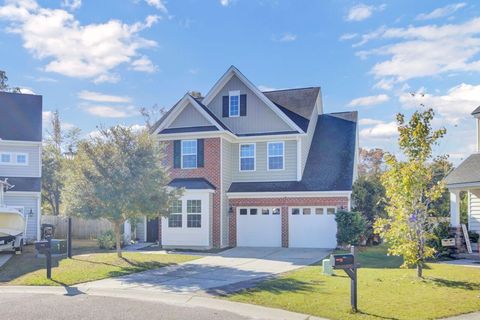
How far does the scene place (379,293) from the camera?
11.6m

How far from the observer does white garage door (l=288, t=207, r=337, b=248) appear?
23156mm

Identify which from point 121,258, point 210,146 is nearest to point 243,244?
point 210,146

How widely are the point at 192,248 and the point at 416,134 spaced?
42.9 feet

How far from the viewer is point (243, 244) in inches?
968

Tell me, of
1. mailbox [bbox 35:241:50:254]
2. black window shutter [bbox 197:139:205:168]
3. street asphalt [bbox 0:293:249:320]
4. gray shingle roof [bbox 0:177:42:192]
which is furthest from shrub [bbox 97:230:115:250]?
street asphalt [bbox 0:293:249:320]

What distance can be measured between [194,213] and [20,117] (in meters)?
13.4

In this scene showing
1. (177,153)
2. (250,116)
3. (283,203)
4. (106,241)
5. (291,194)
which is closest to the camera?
(291,194)

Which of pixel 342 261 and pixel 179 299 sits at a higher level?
pixel 342 261

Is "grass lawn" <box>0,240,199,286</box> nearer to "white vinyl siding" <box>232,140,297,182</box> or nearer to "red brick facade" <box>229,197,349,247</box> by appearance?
"red brick facade" <box>229,197,349,247</box>

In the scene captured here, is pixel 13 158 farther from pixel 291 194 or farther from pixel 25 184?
pixel 291 194

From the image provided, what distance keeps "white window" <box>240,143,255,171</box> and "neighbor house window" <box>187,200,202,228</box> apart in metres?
3.42

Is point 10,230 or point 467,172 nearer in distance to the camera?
point 467,172

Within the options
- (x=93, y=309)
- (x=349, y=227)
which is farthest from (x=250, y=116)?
(x=93, y=309)

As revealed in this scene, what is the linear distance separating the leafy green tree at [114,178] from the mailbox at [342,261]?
30.6 ft
